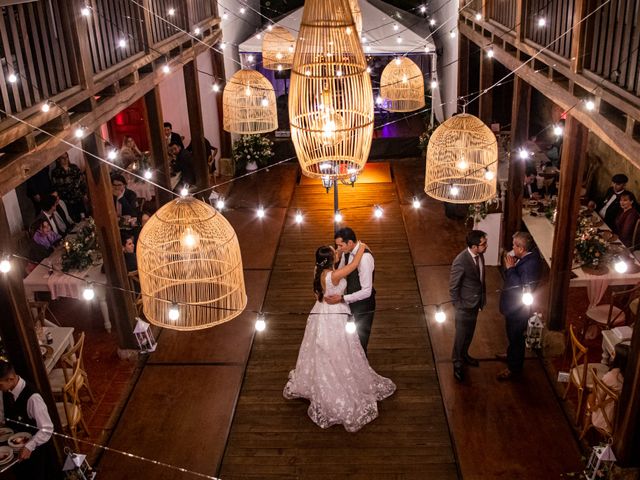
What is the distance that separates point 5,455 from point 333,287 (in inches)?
121

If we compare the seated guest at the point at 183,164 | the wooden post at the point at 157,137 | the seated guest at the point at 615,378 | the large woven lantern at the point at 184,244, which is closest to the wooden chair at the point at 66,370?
the large woven lantern at the point at 184,244

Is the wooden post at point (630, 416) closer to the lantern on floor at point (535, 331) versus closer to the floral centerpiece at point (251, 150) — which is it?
the lantern on floor at point (535, 331)

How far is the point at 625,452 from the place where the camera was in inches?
225

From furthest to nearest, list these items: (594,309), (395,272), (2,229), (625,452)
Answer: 1. (395,272)
2. (594,309)
3. (625,452)
4. (2,229)

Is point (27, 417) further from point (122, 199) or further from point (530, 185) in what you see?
point (530, 185)

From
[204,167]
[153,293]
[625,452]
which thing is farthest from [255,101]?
[625,452]

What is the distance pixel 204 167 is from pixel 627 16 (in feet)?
25.5

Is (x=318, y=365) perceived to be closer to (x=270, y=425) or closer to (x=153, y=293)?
(x=270, y=425)

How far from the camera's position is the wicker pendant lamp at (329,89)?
14.6 feet

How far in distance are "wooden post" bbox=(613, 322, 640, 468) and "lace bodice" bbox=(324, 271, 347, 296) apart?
2.51 metres

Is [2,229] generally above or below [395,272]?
above

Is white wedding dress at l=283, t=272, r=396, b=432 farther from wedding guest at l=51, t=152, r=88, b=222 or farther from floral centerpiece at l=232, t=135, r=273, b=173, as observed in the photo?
floral centerpiece at l=232, t=135, r=273, b=173

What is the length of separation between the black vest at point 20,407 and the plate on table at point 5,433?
0.07m

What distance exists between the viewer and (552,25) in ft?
23.8
